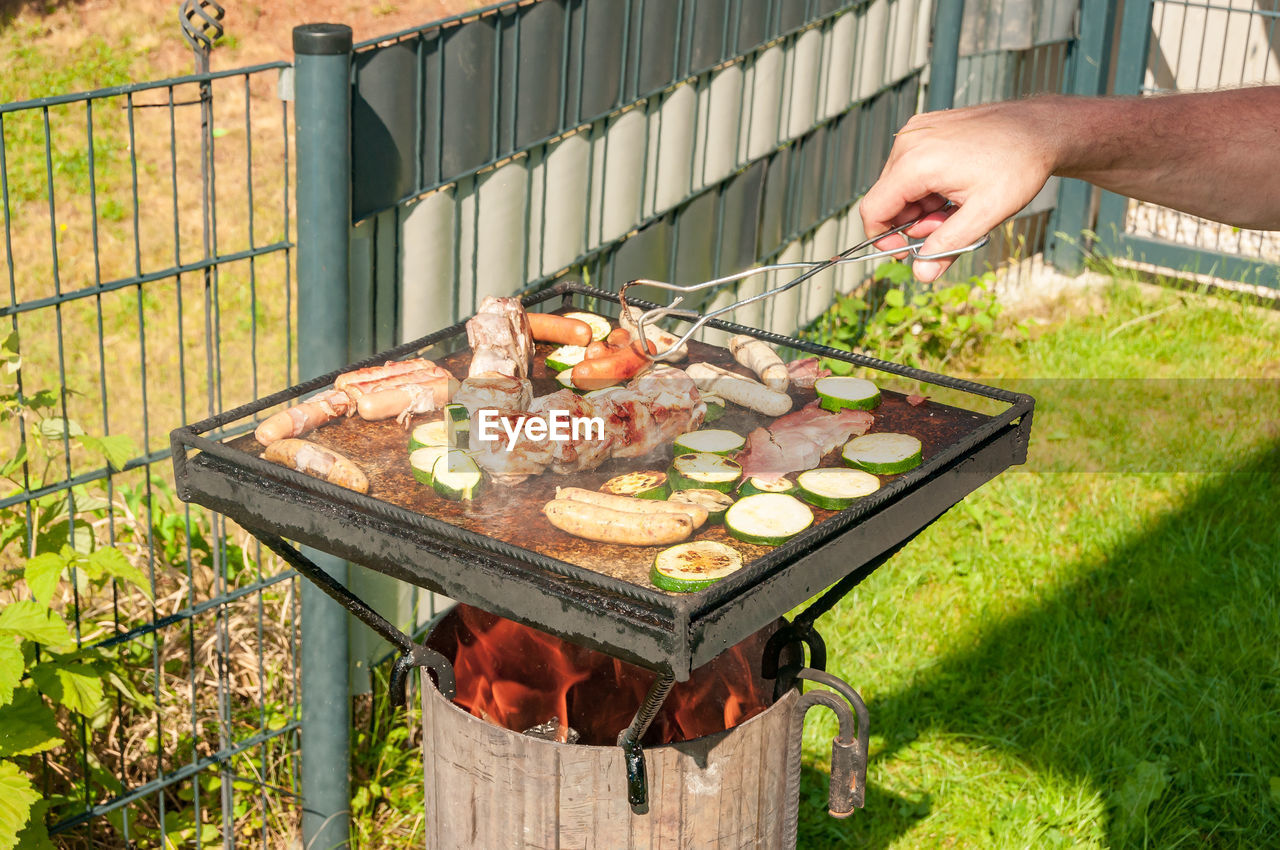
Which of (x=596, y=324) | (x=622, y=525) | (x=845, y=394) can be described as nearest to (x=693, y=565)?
(x=622, y=525)

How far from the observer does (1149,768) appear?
3988 millimetres

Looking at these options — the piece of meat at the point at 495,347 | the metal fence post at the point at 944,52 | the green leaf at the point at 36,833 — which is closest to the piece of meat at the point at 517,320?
the piece of meat at the point at 495,347

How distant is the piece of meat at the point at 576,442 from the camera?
2262 mm

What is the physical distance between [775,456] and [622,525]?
40 centimetres

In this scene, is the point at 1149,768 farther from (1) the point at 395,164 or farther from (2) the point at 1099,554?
(1) the point at 395,164

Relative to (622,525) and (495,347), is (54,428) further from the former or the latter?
(622,525)

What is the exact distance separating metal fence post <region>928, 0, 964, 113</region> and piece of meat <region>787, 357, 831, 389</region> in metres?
4.02

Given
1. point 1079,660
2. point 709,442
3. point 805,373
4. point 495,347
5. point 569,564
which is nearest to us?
point 569,564

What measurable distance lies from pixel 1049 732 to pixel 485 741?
94.7 inches

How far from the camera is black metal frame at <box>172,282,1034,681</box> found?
6.11 ft

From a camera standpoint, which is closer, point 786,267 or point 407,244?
point 786,267

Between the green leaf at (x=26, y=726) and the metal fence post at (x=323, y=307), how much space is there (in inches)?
24.9


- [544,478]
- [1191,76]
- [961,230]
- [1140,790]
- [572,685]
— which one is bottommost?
[1140,790]

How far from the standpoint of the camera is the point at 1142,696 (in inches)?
170
